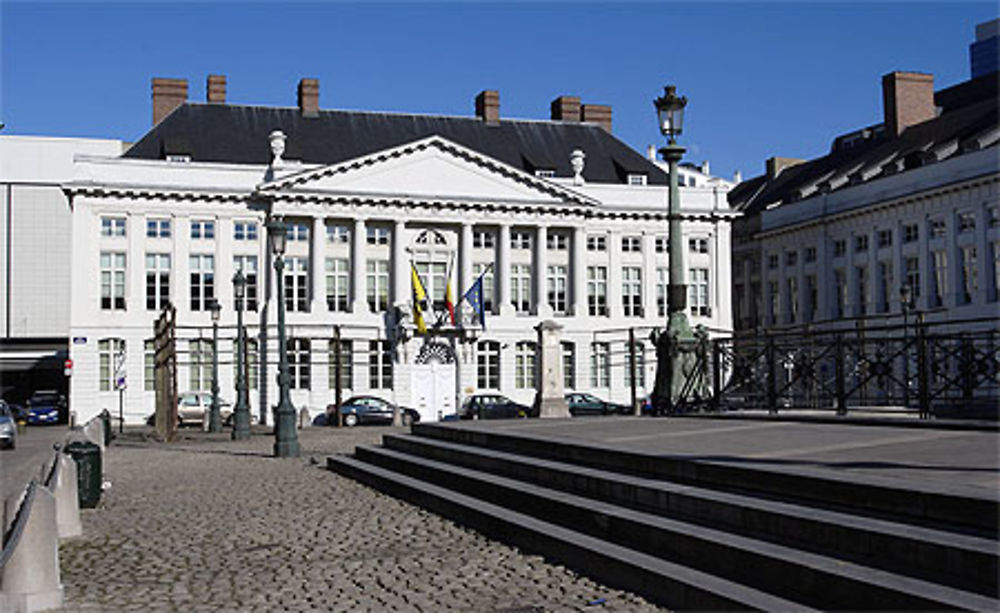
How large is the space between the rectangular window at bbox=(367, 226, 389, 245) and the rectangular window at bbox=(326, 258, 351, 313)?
1.63 meters

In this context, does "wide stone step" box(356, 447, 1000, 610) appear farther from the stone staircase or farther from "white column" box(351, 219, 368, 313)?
"white column" box(351, 219, 368, 313)

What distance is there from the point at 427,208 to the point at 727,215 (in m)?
16.9

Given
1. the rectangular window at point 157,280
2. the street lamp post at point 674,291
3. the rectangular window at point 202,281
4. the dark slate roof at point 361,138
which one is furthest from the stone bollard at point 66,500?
the dark slate roof at point 361,138

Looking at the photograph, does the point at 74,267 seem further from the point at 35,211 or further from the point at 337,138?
the point at 35,211

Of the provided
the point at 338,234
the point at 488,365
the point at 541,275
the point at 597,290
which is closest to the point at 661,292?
the point at 597,290

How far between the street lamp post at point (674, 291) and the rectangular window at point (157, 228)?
37696 millimetres

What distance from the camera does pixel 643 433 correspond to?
569 inches

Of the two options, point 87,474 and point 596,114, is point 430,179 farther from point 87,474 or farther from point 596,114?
point 87,474

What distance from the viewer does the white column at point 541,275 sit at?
186ft

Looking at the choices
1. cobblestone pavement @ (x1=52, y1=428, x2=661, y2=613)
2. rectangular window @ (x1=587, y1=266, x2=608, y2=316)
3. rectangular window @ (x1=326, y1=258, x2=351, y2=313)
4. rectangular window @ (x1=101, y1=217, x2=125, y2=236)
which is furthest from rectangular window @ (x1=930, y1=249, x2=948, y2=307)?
cobblestone pavement @ (x1=52, y1=428, x2=661, y2=613)

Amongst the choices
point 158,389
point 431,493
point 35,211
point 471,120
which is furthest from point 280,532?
point 35,211

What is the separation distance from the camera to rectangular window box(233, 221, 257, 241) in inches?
2090

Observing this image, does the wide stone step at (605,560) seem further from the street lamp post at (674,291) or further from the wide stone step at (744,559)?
the street lamp post at (674,291)

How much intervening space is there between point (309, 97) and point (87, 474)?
148 ft
